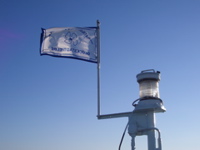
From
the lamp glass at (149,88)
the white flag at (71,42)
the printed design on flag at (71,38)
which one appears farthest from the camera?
the printed design on flag at (71,38)

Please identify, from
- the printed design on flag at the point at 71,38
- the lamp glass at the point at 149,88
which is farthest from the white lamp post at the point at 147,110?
the printed design on flag at the point at 71,38

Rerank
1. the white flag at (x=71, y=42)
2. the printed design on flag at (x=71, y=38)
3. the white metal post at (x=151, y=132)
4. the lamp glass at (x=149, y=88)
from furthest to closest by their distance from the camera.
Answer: the printed design on flag at (x=71, y=38)
the white flag at (x=71, y=42)
the lamp glass at (x=149, y=88)
the white metal post at (x=151, y=132)

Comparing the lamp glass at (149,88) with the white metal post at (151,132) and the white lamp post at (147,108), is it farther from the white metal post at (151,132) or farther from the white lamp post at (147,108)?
the white metal post at (151,132)

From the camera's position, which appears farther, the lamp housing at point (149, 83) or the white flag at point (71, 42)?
the white flag at point (71, 42)

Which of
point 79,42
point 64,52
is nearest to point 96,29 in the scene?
point 79,42

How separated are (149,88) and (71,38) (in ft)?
15.3

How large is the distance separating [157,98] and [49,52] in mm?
5203

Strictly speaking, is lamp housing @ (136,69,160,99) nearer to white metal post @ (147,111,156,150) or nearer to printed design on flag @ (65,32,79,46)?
white metal post @ (147,111,156,150)

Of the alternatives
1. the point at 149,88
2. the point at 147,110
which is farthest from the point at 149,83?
the point at 147,110

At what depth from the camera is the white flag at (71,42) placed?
36.3 ft

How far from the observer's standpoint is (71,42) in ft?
37.3

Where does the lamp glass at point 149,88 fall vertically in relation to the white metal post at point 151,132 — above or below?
above

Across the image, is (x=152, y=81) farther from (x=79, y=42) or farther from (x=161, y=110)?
(x=79, y=42)

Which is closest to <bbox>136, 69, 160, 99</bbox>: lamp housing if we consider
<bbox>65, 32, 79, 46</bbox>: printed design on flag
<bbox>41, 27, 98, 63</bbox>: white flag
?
<bbox>41, 27, 98, 63</bbox>: white flag
